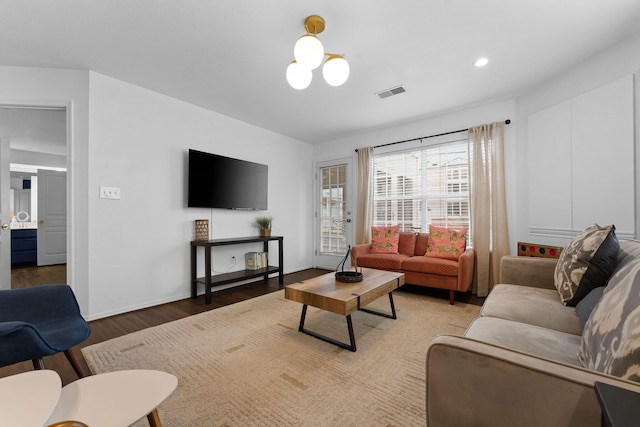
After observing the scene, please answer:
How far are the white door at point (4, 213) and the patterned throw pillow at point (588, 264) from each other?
4.95 meters

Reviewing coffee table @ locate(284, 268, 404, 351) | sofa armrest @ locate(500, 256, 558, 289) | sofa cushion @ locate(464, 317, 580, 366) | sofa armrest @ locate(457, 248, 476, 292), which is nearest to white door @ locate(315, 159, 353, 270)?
sofa armrest @ locate(457, 248, 476, 292)

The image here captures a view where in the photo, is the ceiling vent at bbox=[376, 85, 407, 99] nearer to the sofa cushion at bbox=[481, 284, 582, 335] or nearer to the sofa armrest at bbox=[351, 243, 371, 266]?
the sofa armrest at bbox=[351, 243, 371, 266]

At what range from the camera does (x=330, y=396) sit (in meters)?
1.50

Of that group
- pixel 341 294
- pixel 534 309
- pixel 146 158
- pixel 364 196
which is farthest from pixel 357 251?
A: pixel 146 158

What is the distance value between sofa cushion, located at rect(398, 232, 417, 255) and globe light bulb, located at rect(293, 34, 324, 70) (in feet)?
9.54

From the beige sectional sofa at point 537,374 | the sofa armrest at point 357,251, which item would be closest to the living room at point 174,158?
the sofa armrest at point 357,251

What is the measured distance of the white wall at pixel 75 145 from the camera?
8.44 feet

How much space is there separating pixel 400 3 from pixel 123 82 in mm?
2836

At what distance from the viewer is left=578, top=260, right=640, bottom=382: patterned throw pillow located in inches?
25.9

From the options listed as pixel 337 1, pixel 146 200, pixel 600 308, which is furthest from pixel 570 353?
pixel 146 200

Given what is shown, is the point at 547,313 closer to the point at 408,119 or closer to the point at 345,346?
the point at 345,346

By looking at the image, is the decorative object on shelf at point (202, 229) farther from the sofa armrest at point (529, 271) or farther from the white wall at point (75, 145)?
the sofa armrest at point (529, 271)

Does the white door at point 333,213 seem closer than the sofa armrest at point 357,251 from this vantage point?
No

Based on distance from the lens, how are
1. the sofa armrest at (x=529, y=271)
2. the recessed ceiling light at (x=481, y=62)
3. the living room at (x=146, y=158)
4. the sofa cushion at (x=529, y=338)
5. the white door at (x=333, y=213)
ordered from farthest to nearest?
1. the white door at (x=333, y=213)
2. the living room at (x=146, y=158)
3. the recessed ceiling light at (x=481, y=62)
4. the sofa armrest at (x=529, y=271)
5. the sofa cushion at (x=529, y=338)
